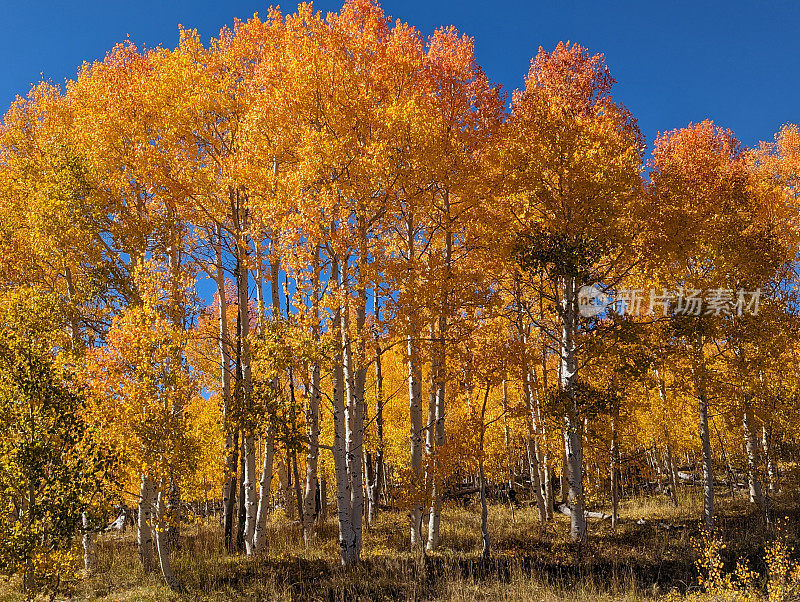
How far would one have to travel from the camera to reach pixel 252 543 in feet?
37.2

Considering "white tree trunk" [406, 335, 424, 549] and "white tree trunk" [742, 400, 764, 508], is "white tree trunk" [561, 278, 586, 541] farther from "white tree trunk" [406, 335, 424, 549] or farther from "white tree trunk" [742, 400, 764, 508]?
"white tree trunk" [742, 400, 764, 508]

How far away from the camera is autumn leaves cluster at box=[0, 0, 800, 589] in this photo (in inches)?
367

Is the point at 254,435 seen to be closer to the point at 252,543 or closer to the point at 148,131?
the point at 252,543

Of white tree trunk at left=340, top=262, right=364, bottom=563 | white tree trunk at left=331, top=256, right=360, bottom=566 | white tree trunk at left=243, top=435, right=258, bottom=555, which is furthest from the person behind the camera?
white tree trunk at left=243, top=435, right=258, bottom=555

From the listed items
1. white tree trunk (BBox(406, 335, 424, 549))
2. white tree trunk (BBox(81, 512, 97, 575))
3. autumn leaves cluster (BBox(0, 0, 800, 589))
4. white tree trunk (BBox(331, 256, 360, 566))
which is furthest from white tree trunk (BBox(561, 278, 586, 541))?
white tree trunk (BBox(81, 512, 97, 575))

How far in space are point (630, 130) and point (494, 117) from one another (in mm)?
3368

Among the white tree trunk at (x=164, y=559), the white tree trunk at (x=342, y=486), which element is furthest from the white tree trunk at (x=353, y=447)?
the white tree trunk at (x=164, y=559)

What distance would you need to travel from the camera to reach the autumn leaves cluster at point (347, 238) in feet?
30.6

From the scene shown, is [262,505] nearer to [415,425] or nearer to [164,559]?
[164,559]

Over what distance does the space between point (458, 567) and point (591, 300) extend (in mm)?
6768

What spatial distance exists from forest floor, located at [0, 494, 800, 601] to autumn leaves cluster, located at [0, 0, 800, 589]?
775mm

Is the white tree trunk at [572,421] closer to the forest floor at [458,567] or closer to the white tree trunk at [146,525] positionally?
the forest floor at [458,567]

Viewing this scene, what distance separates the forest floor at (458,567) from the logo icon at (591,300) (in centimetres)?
524

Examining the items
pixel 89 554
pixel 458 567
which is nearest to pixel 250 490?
pixel 89 554
